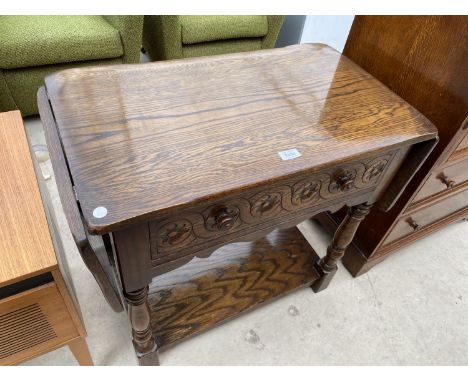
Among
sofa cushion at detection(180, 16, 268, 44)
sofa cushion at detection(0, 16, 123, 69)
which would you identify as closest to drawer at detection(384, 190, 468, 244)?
sofa cushion at detection(180, 16, 268, 44)

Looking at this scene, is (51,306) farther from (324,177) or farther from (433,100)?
(433,100)

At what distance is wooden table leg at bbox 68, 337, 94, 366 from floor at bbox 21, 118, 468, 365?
0.30 ft

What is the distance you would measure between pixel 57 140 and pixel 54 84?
0.53 feet

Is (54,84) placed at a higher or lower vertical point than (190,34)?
higher

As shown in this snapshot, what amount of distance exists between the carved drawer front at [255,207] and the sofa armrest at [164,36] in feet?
4.75

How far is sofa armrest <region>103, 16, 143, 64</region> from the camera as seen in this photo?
5.63ft

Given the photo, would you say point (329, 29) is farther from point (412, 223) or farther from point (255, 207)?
point (255, 207)

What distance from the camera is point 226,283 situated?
117 cm

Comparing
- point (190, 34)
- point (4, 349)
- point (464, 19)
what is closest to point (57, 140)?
point (4, 349)

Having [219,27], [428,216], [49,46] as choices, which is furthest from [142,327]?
[219,27]

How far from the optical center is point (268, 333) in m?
1.18

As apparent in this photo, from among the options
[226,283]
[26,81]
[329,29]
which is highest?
[329,29]

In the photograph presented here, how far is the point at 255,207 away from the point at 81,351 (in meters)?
0.68

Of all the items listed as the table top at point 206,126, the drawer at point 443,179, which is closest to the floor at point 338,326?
the drawer at point 443,179
